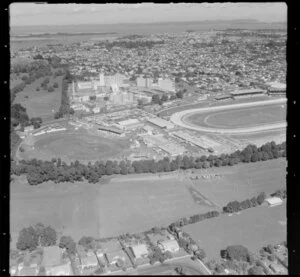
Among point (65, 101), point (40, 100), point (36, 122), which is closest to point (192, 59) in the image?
point (65, 101)

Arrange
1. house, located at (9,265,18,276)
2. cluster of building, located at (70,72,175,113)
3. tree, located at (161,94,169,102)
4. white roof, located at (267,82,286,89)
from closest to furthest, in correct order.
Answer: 1. house, located at (9,265,18,276)
2. white roof, located at (267,82,286,89)
3. cluster of building, located at (70,72,175,113)
4. tree, located at (161,94,169,102)

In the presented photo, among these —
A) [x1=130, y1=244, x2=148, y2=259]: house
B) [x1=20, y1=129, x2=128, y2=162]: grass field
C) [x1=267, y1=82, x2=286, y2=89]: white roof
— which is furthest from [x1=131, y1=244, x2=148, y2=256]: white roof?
[x1=267, y1=82, x2=286, y2=89]: white roof

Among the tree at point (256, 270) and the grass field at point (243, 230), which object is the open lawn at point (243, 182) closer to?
the grass field at point (243, 230)

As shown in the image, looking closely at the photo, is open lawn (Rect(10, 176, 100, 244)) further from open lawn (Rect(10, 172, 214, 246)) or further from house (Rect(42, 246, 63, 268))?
house (Rect(42, 246, 63, 268))

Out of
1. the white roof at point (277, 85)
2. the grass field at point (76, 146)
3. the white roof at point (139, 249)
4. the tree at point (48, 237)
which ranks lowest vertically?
the white roof at point (139, 249)

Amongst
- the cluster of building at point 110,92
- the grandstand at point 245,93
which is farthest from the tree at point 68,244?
the grandstand at point 245,93
